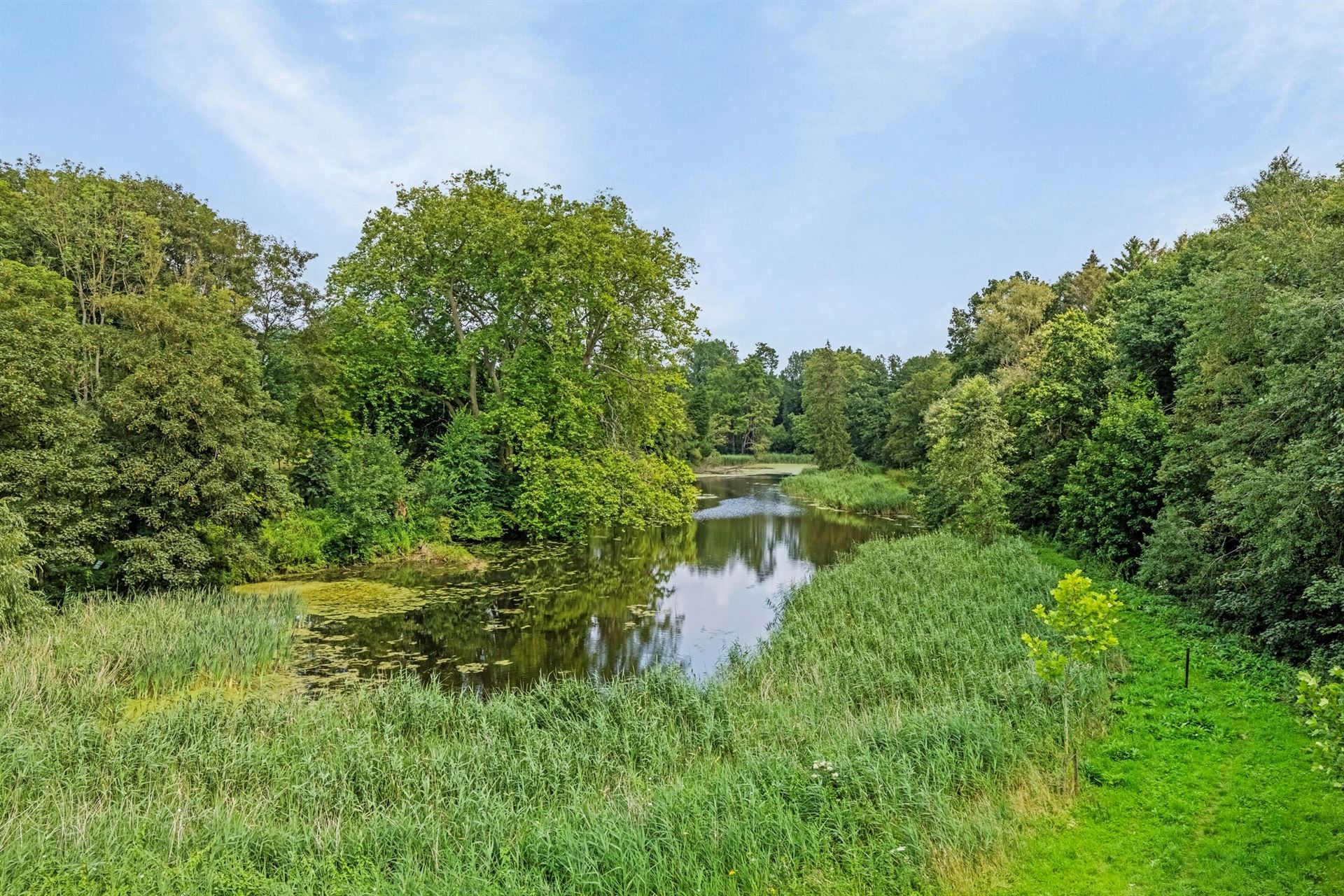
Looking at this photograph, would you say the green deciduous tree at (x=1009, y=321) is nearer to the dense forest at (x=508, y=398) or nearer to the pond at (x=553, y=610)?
the dense forest at (x=508, y=398)

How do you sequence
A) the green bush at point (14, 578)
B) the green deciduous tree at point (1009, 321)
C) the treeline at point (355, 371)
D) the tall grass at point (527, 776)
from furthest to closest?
1. the green deciduous tree at point (1009, 321)
2. the treeline at point (355, 371)
3. the green bush at point (14, 578)
4. the tall grass at point (527, 776)

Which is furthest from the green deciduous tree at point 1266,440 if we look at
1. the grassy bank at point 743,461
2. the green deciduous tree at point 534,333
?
the grassy bank at point 743,461

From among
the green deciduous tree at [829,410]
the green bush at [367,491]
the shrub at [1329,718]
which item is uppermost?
the green deciduous tree at [829,410]

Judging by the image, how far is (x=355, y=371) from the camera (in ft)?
79.6

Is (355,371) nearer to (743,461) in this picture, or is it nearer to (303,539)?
(303,539)

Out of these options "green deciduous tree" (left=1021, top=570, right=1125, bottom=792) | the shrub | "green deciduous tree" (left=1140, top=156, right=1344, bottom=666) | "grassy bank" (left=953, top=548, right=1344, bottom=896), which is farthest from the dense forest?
the shrub

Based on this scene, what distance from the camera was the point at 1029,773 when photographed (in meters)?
6.85

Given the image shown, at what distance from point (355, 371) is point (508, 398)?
5.63 meters

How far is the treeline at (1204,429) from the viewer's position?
9.30 m

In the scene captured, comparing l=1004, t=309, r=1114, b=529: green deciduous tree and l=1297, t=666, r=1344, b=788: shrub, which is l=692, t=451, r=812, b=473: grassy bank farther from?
l=1297, t=666, r=1344, b=788: shrub

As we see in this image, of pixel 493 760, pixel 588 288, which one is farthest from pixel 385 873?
pixel 588 288

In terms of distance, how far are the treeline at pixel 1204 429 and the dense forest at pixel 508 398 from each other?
3.1 inches

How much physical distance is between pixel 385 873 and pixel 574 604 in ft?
37.8

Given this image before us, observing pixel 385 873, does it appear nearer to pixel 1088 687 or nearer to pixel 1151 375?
pixel 1088 687
